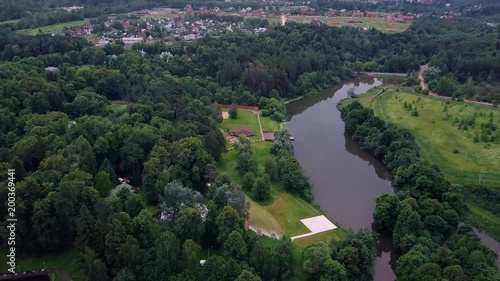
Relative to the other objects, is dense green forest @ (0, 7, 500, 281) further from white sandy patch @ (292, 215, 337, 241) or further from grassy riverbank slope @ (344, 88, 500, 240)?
white sandy patch @ (292, 215, 337, 241)

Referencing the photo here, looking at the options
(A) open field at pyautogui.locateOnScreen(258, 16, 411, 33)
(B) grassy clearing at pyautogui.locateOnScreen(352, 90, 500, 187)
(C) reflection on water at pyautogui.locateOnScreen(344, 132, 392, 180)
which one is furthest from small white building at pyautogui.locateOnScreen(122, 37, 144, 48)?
(C) reflection on water at pyautogui.locateOnScreen(344, 132, 392, 180)

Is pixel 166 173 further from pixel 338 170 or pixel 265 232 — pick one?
pixel 338 170

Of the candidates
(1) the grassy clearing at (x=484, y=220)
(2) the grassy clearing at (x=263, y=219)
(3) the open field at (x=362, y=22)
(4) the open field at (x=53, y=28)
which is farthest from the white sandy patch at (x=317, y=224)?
(3) the open field at (x=362, y=22)

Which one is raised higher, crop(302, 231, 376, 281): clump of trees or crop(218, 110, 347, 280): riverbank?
crop(302, 231, 376, 281): clump of trees

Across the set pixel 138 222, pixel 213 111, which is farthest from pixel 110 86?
pixel 138 222

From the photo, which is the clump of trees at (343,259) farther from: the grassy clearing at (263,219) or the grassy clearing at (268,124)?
the grassy clearing at (268,124)
